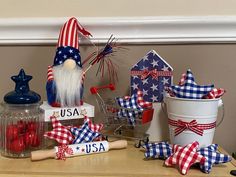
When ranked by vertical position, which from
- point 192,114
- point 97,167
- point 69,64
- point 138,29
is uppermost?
point 138,29

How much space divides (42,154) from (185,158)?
288mm

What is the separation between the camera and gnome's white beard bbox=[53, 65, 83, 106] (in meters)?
0.83

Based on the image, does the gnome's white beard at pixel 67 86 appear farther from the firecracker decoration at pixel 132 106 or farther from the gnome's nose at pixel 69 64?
the firecracker decoration at pixel 132 106

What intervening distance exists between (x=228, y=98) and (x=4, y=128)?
2.00 feet

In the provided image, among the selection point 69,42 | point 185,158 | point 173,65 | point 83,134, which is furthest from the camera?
point 173,65

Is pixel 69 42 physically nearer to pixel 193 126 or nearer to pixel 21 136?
pixel 21 136

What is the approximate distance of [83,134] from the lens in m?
0.79

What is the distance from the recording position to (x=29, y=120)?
0.79m

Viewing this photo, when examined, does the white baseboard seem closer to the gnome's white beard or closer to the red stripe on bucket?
the gnome's white beard

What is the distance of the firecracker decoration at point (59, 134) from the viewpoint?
785 mm

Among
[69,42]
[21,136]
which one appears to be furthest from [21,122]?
[69,42]

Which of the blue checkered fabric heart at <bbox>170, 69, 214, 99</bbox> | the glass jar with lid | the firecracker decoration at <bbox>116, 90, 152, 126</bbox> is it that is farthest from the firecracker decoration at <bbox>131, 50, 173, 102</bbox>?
the glass jar with lid

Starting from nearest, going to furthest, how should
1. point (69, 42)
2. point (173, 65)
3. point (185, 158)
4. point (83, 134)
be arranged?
point (185, 158) → point (83, 134) → point (69, 42) → point (173, 65)

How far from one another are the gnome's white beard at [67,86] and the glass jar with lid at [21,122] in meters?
0.06
